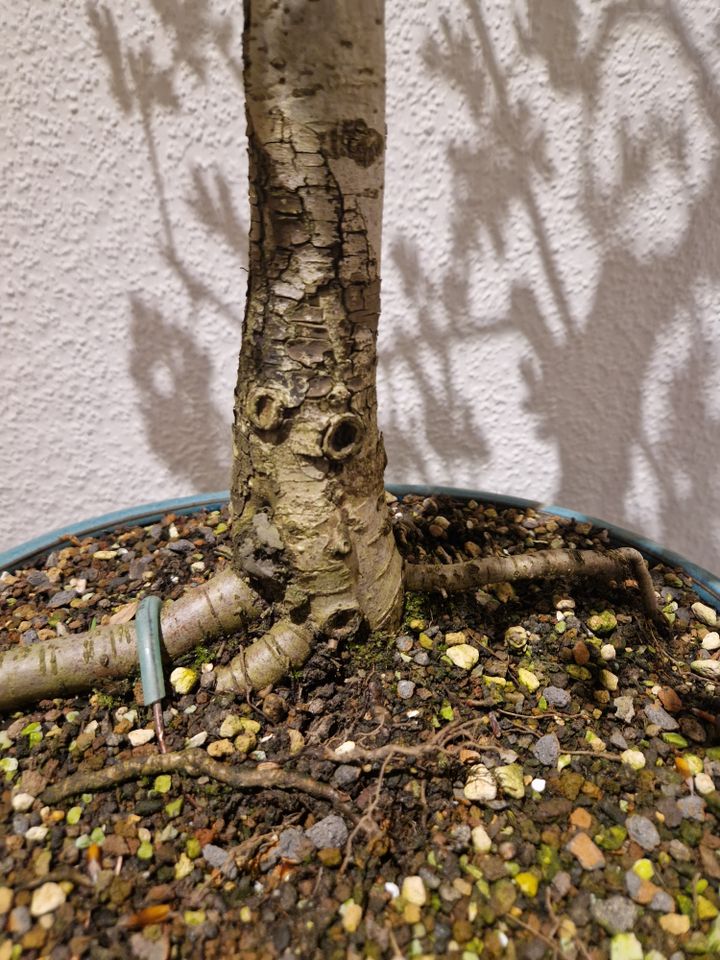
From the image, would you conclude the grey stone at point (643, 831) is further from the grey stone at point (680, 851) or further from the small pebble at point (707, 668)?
the small pebble at point (707, 668)

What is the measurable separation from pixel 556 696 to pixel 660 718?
13 cm

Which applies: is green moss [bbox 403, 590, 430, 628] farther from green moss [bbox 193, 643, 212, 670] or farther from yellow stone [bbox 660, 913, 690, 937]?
yellow stone [bbox 660, 913, 690, 937]

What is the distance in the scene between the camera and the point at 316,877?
66 cm

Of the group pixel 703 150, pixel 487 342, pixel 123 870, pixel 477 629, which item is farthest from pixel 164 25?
pixel 123 870

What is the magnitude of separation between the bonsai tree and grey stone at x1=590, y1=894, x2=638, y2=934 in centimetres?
39

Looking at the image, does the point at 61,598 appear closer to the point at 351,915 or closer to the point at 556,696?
the point at 351,915

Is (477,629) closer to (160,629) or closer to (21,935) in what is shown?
(160,629)

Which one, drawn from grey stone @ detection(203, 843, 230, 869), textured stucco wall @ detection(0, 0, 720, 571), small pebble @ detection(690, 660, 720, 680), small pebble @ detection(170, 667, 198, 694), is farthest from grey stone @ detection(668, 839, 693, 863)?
textured stucco wall @ detection(0, 0, 720, 571)

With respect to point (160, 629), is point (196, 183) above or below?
above

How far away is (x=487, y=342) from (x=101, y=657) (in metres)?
1.13

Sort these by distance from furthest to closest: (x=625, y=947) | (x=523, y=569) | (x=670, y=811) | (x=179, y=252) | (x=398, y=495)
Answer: (x=179, y=252) < (x=398, y=495) < (x=523, y=569) < (x=670, y=811) < (x=625, y=947)

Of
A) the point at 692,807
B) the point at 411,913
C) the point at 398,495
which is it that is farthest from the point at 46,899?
the point at 398,495

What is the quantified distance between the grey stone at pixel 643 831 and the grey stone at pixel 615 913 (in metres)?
0.07

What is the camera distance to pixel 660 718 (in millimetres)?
812
